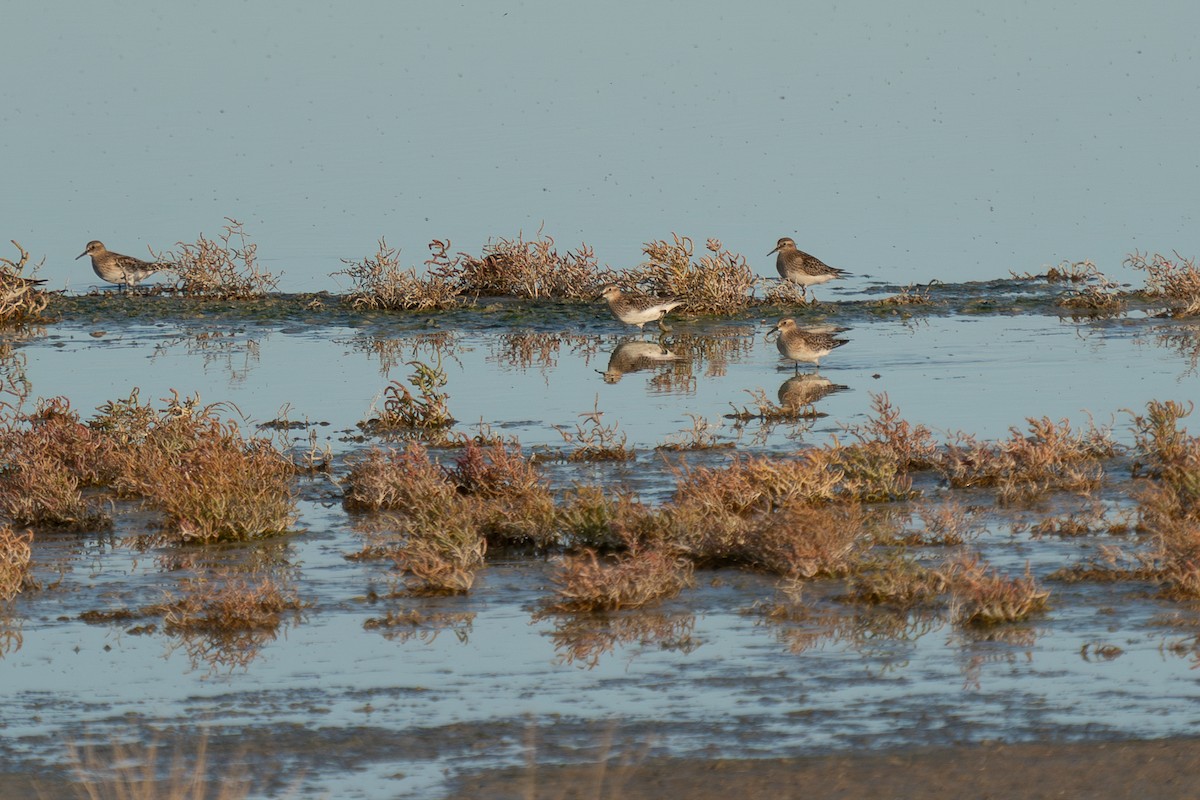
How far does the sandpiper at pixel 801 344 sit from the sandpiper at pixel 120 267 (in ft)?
28.8

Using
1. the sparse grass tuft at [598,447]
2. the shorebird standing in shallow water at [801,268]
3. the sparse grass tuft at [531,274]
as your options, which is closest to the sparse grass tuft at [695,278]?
the shorebird standing in shallow water at [801,268]

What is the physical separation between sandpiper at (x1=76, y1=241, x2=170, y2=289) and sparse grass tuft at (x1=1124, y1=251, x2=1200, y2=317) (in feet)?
37.0

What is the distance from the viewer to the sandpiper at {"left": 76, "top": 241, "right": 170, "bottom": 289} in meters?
22.9

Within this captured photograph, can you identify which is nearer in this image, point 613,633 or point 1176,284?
point 613,633

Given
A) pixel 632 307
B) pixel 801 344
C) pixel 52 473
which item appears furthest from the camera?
pixel 632 307

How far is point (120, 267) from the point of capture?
23.0 meters

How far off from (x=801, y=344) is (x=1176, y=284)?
18.2ft

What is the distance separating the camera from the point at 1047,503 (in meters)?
11.6

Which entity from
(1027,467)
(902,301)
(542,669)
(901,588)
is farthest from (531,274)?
(542,669)

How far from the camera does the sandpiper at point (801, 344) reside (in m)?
17.3

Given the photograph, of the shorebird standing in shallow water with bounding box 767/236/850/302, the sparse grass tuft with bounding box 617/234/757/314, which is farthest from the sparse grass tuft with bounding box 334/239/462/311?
the shorebird standing in shallow water with bounding box 767/236/850/302

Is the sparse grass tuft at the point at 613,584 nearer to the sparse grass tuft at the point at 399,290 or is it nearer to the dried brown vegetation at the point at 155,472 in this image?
the dried brown vegetation at the point at 155,472

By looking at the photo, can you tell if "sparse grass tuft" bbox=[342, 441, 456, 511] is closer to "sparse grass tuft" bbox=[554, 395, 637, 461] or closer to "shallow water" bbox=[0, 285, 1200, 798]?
"shallow water" bbox=[0, 285, 1200, 798]

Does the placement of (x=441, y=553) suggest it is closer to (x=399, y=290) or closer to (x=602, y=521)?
(x=602, y=521)
